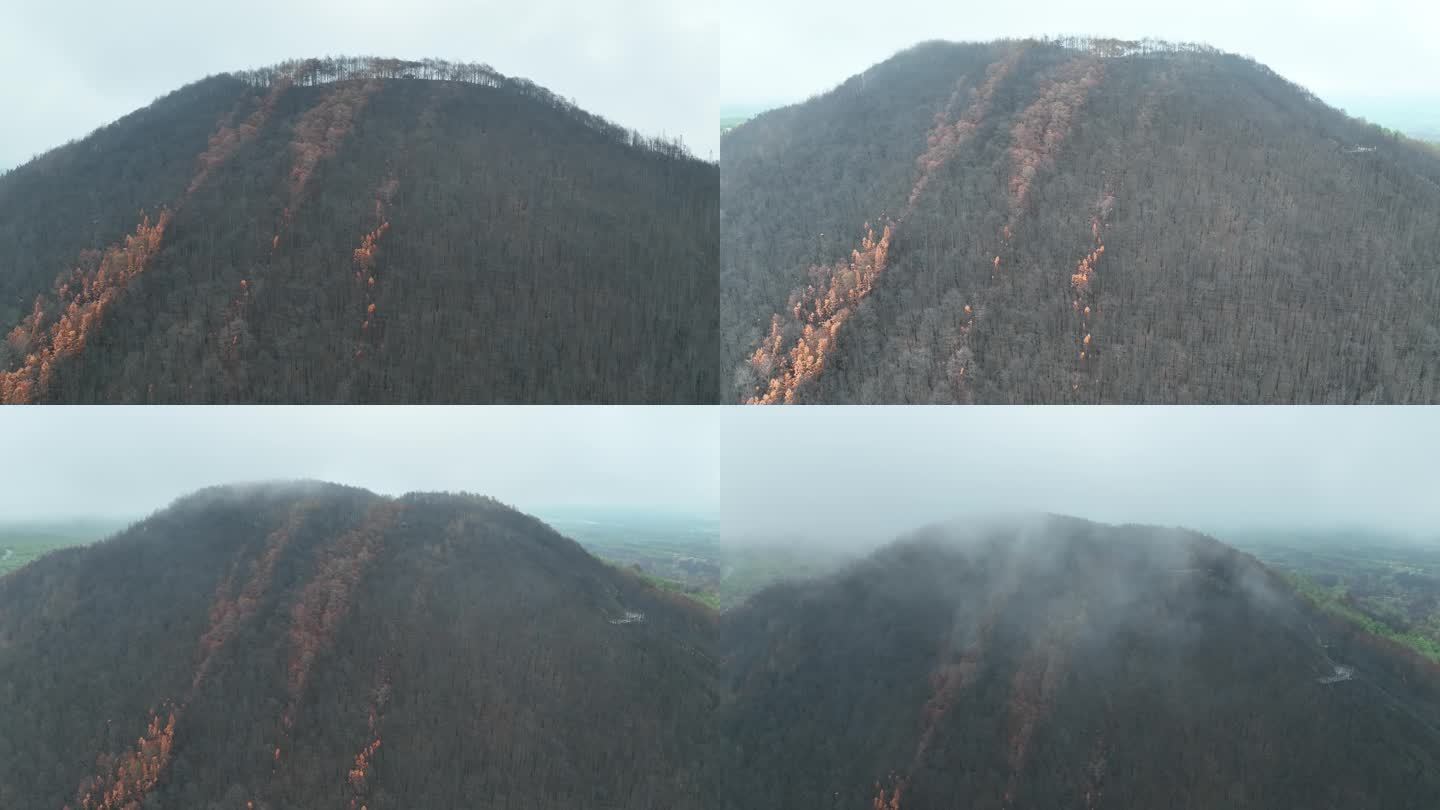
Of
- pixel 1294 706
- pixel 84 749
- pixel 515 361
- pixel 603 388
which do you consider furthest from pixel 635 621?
pixel 1294 706

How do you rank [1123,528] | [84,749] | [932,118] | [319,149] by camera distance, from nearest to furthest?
1. [84,749]
2. [1123,528]
3. [319,149]
4. [932,118]

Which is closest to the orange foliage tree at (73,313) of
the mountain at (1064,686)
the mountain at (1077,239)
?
the mountain at (1077,239)

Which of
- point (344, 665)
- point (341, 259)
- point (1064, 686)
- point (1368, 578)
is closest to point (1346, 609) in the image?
point (1368, 578)

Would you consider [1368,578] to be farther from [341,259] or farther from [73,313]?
[73,313]

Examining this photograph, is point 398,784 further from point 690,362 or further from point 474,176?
point 474,176

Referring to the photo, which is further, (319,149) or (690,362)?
(319,149)

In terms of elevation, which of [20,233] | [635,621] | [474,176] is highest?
[474,176]

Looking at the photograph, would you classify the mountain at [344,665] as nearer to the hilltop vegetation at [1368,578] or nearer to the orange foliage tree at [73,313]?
the orange foliage tree at [73,313]
